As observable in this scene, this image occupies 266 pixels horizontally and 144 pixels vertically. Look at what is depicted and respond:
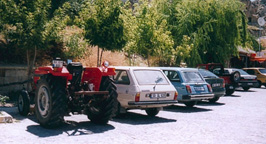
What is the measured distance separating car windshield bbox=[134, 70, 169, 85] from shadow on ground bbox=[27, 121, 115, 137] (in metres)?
2.08

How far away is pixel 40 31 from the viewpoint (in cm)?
1266

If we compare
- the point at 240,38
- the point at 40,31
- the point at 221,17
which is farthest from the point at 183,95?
the point at 240,38

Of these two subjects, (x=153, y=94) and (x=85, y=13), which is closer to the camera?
(x=153, y=94)

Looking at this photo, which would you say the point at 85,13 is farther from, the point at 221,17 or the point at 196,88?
the point at 221,17

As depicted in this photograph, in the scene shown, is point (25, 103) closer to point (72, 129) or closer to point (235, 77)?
point (72, 129)

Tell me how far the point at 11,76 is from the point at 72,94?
7.09m

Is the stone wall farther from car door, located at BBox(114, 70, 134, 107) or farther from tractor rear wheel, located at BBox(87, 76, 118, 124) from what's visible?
tractor rear wheel, located at BBox(87, 76, 118, 124)

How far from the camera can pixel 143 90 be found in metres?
10.3

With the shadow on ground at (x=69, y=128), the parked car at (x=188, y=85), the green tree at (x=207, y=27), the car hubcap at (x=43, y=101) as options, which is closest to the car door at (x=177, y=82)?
the parked car at (x=188, y=85)

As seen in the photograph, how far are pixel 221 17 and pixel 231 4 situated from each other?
190 cm

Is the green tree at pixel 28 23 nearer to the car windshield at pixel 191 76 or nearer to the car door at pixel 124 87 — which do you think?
the car door at pixel 124 87

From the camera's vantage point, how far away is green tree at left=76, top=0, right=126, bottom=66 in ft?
51.5

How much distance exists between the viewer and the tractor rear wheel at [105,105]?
9285mm

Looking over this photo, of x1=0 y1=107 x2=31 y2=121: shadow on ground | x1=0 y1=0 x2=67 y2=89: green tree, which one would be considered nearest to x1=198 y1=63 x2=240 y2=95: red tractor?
x1=0 y1=0 x2=67 y2=89: green tree
